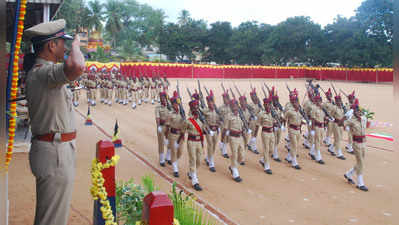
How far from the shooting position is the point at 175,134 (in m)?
8.03

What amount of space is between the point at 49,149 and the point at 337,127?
9280 millimetres

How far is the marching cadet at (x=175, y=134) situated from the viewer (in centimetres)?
788

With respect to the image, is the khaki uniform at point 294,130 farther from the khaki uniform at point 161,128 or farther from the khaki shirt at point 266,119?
the khaki uniform at point 161,128

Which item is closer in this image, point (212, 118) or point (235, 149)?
point (235, 149)

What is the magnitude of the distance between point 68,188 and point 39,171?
262 mm

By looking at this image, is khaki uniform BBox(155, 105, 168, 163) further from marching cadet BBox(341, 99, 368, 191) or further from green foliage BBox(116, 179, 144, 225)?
marching cadet BBox(341, 99, 368, 191)

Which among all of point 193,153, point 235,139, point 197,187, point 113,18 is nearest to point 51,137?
point 197,187

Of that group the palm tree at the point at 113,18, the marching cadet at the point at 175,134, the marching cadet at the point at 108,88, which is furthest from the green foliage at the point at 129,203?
the palm tree at the point at 113,18

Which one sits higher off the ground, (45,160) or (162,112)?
(45,160)

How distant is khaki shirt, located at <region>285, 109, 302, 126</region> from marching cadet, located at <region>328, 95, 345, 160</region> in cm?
167

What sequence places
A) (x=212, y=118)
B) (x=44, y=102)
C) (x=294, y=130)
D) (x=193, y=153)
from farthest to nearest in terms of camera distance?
(x=212, y=118), (x=294, y=130), (x=193, y=153), (x=44, y=102)

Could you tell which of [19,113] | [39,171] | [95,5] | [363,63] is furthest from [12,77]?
[95,5]

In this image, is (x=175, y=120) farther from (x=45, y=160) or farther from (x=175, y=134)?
(x=45, y=160)

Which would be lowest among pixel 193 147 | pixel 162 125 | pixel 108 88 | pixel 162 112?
pixel 193 147
